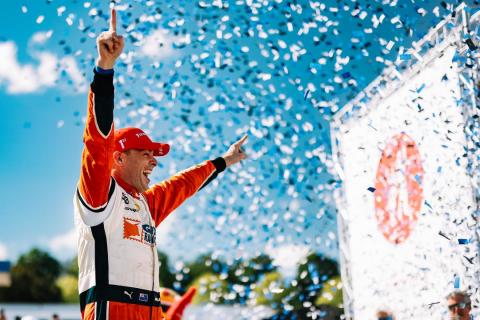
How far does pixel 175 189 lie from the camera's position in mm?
3527

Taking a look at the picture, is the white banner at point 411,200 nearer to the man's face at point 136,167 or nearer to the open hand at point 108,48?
the man's face at point 136,167

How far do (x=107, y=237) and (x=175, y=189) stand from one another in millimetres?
A: 834

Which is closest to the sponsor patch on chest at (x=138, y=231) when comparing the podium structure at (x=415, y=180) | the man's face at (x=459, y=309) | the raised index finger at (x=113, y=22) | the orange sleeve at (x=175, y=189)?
the orange sleeve at (x=175, y=189)

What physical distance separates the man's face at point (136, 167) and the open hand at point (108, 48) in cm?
76

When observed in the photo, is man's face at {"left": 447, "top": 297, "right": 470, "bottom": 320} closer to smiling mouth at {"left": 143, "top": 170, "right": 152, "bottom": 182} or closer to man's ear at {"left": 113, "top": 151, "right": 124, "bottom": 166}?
smiling mouth at {"left": 143, "top": 170, "right": 152, "bottom": 182}

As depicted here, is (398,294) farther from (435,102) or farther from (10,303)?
(10,303)

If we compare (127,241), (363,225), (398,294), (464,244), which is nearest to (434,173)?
(464,244)

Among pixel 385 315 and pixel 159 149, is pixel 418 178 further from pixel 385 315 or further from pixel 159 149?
pixel 159 149

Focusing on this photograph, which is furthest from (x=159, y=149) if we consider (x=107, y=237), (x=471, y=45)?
(x=471, y=45)

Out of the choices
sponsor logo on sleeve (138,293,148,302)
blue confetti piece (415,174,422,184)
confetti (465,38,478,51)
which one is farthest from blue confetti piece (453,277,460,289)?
sponsor logo on sleeve (138,293,148,302)

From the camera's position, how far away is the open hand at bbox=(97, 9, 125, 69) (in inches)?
96.3


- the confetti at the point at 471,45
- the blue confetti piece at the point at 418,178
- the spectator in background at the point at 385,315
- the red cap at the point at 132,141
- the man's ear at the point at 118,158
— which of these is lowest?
the spectator in background at the point at 385,315

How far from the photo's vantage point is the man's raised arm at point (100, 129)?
247 cm

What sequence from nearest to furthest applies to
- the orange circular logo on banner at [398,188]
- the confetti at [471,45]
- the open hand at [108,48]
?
the open hand at [108,48] < the confetti at [471,45] < the orange circular logo on banner at [398,188]
